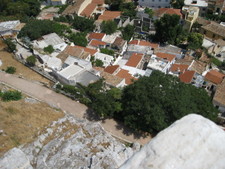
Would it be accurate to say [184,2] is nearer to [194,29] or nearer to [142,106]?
[194,29]

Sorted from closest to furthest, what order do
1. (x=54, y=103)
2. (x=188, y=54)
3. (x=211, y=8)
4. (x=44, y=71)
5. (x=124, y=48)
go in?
(x=54, y=103), (x=44, y=71), (x=188, y=54), (x=124, y=48), (x=211, y=8)

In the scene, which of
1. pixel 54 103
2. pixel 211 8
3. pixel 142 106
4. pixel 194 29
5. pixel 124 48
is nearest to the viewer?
pixel 142 106

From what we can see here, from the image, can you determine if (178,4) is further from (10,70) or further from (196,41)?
(10,70)

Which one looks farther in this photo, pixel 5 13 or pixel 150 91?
pixel 5 13

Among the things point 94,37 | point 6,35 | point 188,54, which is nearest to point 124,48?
point 94,37

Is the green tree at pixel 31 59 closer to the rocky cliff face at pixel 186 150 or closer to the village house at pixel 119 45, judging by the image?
the village house at pixel 119 45

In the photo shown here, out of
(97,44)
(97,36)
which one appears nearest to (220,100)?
(97,44)
